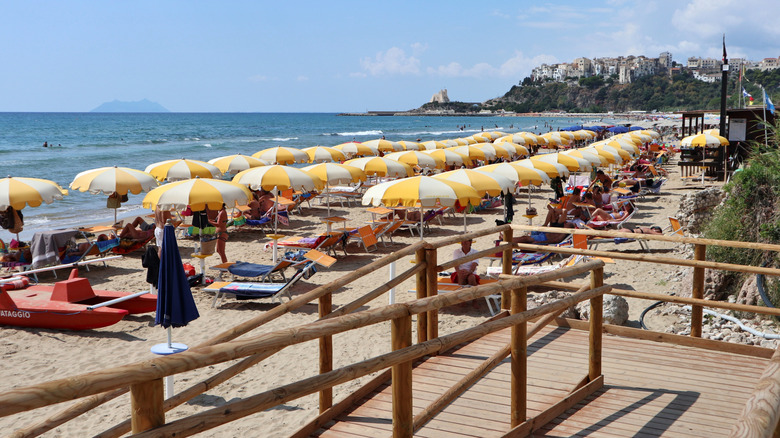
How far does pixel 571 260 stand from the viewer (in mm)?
9664

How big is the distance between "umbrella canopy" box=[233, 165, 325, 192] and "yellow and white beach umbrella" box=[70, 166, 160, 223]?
1.88 m

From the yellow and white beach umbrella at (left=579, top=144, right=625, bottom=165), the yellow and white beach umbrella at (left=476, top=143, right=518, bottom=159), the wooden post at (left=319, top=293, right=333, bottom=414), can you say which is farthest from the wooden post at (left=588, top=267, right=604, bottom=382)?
the yellow and white beach umbrella at (left=476, top=143, right=518, bottom=159)

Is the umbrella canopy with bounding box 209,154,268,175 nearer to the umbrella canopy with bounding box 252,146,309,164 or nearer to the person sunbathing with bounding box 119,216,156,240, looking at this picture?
the umbrella canopy with bounding box 252,146,309,164

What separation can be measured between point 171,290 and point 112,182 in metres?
7.47

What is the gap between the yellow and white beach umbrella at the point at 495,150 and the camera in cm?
2294

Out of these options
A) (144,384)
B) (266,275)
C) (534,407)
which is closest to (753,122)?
(266,275)

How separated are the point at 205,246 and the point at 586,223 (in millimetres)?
7469

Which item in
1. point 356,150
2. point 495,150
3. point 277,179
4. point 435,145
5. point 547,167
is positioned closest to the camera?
point 277,179

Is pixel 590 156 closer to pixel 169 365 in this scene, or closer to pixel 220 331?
pixel 220 331

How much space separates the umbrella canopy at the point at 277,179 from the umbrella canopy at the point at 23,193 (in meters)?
3.36

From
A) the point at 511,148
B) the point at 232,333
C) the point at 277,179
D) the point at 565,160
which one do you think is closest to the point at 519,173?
the point at 565,160

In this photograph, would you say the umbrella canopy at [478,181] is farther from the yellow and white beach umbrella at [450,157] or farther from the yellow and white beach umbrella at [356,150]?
the yellow and white beach umbrella at [356,150]

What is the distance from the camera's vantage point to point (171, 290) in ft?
19.5

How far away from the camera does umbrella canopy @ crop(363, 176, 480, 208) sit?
997 cm
